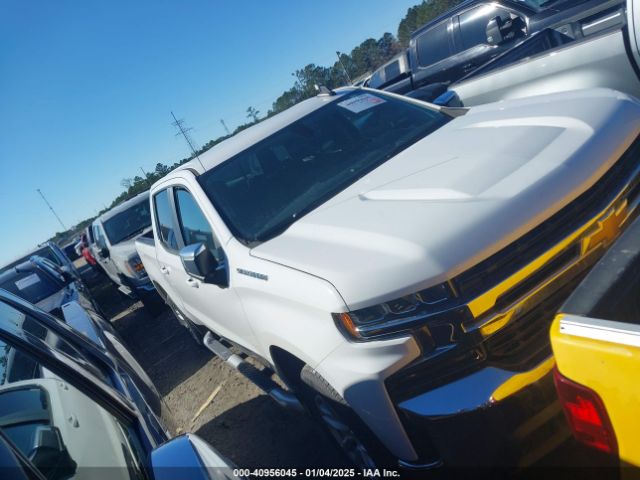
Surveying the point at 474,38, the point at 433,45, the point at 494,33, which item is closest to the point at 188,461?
the point at 494,33

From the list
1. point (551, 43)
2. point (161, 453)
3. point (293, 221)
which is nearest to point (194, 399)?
point (293, 221)

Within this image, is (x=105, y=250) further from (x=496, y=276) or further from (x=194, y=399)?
(x=496, y=276)

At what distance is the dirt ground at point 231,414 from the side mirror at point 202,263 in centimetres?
125

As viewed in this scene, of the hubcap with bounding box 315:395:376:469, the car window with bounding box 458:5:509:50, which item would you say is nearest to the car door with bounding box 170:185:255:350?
the hubcap with bounding box 315:395:376:469

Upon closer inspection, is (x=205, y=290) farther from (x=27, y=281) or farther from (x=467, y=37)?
(x=467, y=37)

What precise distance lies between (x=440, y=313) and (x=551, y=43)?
419 cm

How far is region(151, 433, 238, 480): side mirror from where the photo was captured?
141cm

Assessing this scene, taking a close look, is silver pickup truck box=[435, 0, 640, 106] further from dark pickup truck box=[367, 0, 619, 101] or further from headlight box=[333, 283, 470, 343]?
headlight box=[333, 283, 470, 343]

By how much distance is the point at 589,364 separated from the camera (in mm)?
1011

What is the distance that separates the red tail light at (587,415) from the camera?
41.5 inches

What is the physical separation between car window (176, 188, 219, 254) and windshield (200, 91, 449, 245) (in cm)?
23

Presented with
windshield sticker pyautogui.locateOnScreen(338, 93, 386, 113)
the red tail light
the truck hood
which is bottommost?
the red tail light

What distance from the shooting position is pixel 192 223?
3.47 metres

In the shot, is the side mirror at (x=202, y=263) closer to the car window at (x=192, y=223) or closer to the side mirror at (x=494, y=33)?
the car window at (x=192, y=223)
